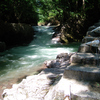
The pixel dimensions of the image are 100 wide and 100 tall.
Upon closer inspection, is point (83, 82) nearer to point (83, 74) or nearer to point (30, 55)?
point (83, 74)

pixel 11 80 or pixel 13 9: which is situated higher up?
pixel 13 9

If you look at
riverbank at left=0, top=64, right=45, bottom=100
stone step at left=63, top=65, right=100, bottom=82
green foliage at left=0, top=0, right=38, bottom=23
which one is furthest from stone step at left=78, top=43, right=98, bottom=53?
green foliage at left=0, top=0, right=38, bottom=23

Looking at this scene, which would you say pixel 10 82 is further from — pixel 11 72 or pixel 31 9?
pixel 31 9

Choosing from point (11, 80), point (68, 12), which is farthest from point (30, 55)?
point (68, 12)

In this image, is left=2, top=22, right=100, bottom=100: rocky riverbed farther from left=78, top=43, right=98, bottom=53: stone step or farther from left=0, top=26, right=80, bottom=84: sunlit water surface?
left=0, top=26, right=80, bottom=84: sunlit water surface

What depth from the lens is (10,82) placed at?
431cm

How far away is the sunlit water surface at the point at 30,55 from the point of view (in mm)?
5398

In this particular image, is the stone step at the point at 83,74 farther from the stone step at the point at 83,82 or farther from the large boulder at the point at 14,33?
the large boulder at the point at 14,33

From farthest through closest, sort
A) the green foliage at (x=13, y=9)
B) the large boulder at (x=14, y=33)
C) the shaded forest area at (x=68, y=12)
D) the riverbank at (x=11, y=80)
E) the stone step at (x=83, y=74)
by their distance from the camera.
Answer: the green foliage at (x=13, y=9), the shaded forest area at (x=68, y=12), the large boulder at (x=14, y=33), the riverbank at (x=11, y=80), the stone step at (x=83, y=74)

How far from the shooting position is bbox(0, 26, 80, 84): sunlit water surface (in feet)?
17.7

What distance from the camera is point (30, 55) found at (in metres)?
8.64

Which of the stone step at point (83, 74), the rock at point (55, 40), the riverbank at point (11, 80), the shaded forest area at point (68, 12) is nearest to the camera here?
the stone step at point (83, 74)

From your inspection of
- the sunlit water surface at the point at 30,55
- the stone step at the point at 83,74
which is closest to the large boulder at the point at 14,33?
the sunlit water surface at the point at 30,55

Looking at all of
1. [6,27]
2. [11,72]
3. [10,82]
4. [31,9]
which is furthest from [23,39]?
[10,82]
